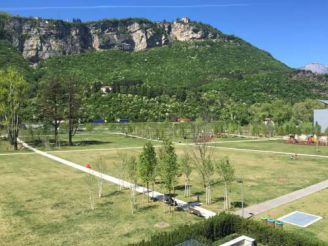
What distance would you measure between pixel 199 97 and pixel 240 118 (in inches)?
985

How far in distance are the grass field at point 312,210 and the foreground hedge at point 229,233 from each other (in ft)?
7.88

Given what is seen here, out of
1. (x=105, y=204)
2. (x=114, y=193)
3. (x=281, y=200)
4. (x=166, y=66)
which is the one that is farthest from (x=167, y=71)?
(x=105, y=204)

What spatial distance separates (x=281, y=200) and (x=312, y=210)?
2.55m

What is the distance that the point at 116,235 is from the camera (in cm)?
1759

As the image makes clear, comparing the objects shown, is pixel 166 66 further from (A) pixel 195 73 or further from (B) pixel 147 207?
(B) pixel 147 207

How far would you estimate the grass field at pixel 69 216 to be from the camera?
1745 centimetres

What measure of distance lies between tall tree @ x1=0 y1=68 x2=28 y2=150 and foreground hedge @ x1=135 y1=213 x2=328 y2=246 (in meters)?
46.1

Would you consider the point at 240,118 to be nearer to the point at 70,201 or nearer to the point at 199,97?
the point at 199,97

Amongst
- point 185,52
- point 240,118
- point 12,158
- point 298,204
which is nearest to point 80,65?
point 185,52

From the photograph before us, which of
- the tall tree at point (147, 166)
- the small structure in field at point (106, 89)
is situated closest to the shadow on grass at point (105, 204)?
the tall tree at point (147, 166)

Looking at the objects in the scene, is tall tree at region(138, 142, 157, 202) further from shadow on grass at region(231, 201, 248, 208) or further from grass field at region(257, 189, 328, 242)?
grass field at region(257, 189, 328, 242)

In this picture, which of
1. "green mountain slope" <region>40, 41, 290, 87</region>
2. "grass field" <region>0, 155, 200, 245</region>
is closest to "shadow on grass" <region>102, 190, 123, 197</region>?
"grass field" <region>0, 155, 200, 245</region>

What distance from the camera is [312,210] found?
21250 millimetres

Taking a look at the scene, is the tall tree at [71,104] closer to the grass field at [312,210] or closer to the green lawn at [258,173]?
the green lawn at [258,173]
